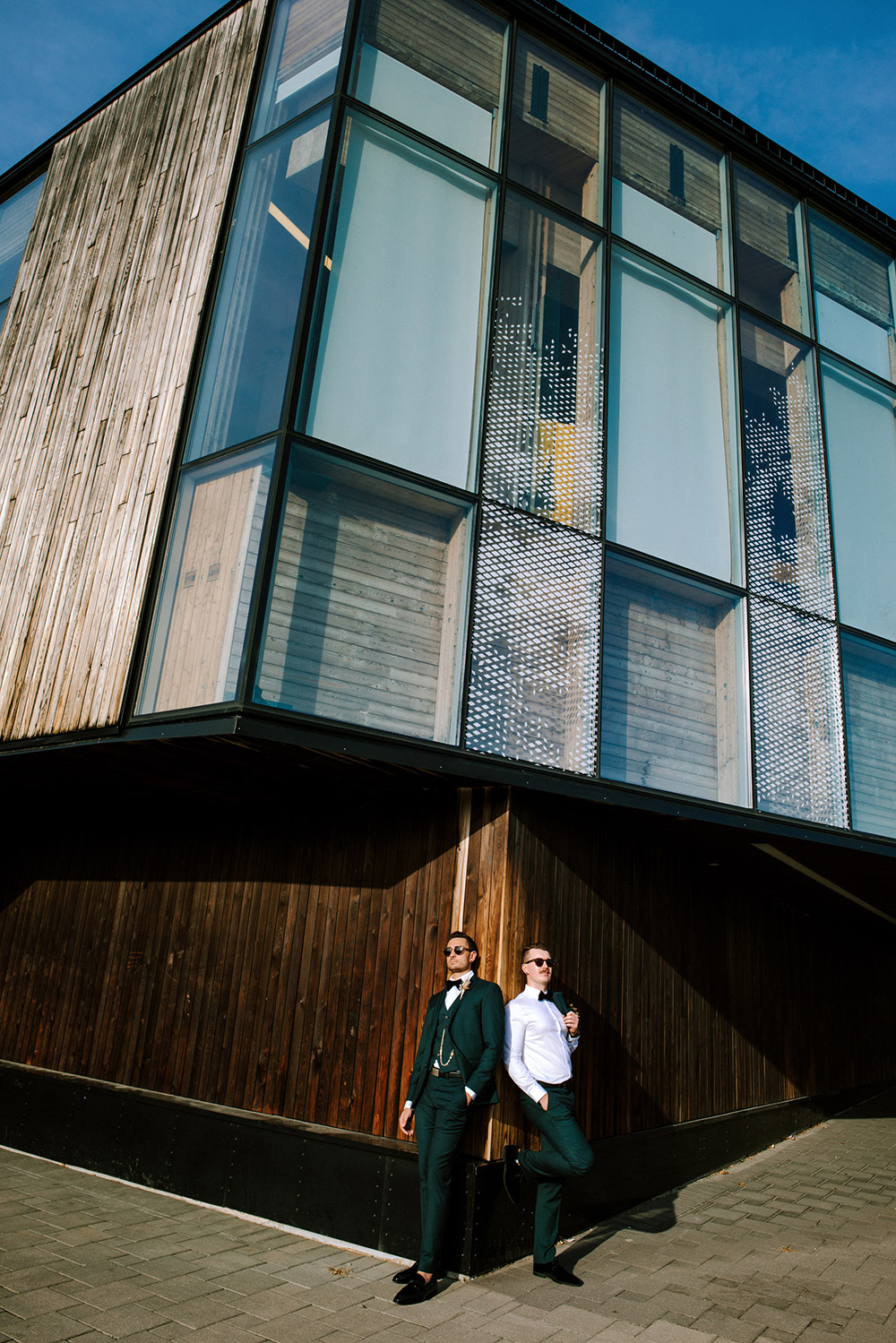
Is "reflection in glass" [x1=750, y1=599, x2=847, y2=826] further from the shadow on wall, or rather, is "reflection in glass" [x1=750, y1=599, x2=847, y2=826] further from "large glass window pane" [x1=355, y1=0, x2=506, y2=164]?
"large glass window pane" [x1=355, y1=0, x2=506, y2=164]

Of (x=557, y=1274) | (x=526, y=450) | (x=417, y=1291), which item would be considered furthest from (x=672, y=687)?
(x=417, y=1291)

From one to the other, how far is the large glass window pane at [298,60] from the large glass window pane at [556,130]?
5.43 feet

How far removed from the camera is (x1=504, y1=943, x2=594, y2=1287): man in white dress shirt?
5.15 m

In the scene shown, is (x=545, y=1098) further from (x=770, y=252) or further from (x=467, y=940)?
(x=770, y=252)

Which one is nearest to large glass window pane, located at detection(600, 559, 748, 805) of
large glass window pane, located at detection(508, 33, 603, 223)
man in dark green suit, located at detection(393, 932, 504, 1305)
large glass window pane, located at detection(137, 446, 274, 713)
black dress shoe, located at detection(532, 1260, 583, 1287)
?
man in dark green suit, located at detection(393, 932, 504, 1305)

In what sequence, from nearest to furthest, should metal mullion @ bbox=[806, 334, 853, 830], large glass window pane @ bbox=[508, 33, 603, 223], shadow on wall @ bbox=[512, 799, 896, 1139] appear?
shadow on wall @ bbox=[512, 799, 896, 1139]
large glass window pane @ bbox=[508, 33, 603, 223]
metal mullion @ bbox=[806, 334, 853, 830]

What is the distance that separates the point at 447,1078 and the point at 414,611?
117 inches

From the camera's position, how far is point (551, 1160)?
516cm

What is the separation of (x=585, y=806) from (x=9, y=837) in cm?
662

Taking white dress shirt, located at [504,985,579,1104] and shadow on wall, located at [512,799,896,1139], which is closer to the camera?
white dress shirt, located at [504,985,579,1104]

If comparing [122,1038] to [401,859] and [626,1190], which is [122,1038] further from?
[626,1190]

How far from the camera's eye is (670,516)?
25.2 feet

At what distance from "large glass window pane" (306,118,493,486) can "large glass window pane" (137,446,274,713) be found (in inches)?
27.8

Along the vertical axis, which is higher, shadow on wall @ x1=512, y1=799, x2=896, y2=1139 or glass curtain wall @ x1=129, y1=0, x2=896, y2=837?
glass curtain wall @ x1=129, y1=0, x2=896, y2=837
